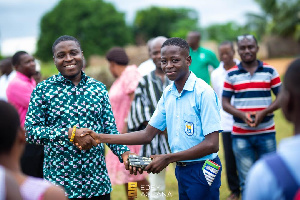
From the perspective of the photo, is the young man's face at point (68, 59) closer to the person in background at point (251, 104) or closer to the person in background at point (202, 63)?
the person in background at point (251, 104)

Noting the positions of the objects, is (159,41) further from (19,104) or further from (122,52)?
(19,104)

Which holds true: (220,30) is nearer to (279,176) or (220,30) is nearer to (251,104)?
(251,104)

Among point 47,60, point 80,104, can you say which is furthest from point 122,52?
point 47,60

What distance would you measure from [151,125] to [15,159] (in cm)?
204

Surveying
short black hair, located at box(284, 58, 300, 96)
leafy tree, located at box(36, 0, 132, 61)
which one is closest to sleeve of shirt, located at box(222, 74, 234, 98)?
short black hair, located at box(284, 58, 300, 96)

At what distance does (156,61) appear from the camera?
5926 millimetres

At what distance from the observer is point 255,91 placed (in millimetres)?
5672

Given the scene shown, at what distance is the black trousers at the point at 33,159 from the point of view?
225 inches

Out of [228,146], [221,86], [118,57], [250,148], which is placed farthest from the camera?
[221,86]

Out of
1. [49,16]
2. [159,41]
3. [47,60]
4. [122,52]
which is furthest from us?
[49,16]

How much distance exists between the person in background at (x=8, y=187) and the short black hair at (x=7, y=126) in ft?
0.45

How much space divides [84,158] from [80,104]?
1.58 ft

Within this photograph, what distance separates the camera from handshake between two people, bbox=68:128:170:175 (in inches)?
145

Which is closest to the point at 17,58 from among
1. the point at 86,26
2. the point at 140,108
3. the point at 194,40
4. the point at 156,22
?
the point at 140,108
